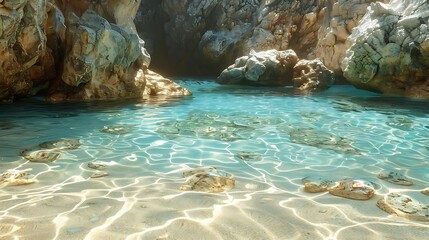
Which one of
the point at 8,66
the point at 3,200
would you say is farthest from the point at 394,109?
the point at 8,66

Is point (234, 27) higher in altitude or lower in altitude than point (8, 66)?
higher

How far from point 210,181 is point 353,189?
135 cm

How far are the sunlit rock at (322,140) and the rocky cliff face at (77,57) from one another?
586 centimetres

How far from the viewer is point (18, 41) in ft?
23.3

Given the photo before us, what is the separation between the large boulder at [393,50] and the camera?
1054cm

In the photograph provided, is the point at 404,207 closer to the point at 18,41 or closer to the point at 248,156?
the point at 248,156

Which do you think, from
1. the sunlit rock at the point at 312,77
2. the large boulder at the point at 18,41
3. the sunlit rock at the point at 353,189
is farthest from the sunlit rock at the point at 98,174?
the sunlit rock at the point at 312,77

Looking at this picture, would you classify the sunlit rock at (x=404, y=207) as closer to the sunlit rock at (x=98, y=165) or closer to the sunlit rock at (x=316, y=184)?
the sunlit rock at (x=316, y=184)

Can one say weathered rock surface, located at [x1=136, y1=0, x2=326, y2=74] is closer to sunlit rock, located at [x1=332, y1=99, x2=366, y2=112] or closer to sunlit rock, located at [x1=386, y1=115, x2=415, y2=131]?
sunlit rock, located at [x1=332, y1=99, x2=366, y2=112]

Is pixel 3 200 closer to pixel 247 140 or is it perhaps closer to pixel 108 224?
pixel 108 224

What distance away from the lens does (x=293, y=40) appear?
854 inches

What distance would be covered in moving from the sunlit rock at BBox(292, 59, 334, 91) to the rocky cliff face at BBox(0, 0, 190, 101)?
7.34 meters

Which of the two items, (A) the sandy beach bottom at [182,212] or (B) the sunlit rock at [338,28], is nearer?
(A) the sandy beach bottom at [182,212]

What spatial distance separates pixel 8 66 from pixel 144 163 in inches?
207
